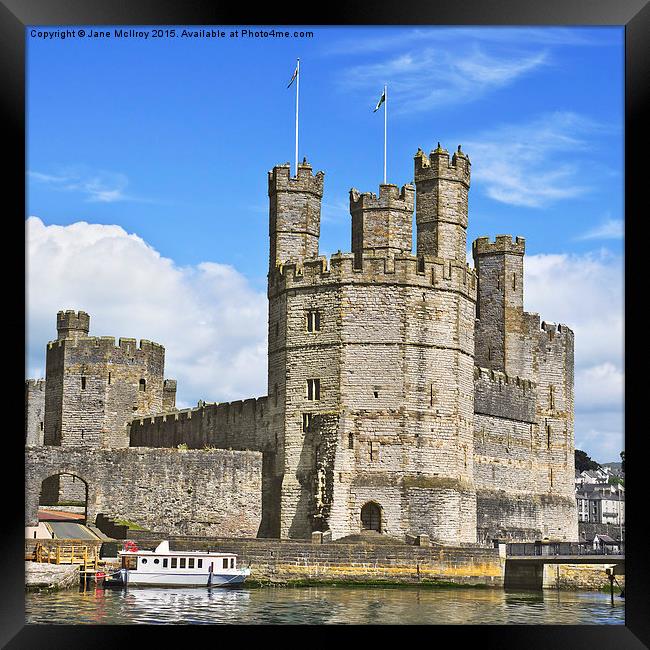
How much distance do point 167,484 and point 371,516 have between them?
6658 mm

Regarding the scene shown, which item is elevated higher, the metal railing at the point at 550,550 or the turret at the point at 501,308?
the turret at the point at 501,308

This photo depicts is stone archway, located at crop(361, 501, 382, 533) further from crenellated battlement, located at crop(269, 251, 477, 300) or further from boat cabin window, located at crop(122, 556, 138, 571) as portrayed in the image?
boat cabin window, located at crop(122, 556, 138, 571)

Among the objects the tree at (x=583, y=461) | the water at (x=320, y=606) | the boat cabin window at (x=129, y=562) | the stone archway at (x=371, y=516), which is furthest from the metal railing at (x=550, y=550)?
the tree at (x=583, y=461)

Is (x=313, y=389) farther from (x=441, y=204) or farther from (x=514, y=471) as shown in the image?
(x=514, y=471)

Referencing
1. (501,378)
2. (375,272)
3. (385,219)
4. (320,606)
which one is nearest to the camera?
(320,606)

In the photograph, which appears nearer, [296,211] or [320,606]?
[320,606]

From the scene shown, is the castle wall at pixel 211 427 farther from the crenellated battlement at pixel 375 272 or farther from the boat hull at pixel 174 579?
the boat hull at pixel 174 579

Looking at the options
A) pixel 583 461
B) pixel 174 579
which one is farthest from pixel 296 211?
pixel 583 461

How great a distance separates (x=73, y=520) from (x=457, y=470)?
12.0 metres

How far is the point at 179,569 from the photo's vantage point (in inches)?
1615
